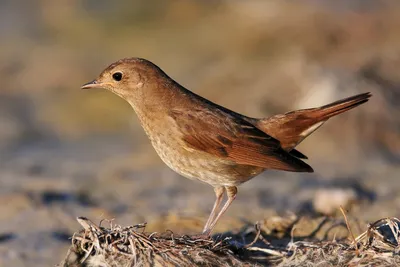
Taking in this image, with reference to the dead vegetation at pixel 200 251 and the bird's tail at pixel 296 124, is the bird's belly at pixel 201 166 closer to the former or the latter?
the bird's tail at pixel 296 124

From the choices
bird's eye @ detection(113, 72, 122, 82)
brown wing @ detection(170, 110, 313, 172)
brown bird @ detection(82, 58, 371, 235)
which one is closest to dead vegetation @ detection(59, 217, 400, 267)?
brown bird @ detection(82, 58, 371, 235)

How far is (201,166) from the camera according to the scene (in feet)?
23.5

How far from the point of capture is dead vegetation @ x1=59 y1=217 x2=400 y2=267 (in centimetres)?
595

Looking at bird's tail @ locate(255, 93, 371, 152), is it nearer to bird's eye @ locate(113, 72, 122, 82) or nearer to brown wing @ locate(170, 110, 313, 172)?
brown wing @ locate(170, 110, 313, 172)

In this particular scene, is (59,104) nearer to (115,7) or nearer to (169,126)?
(115,7)

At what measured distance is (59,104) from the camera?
615 inches

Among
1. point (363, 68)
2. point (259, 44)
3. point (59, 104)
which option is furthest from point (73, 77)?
point (363, 68)

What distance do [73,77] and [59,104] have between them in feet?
3.88

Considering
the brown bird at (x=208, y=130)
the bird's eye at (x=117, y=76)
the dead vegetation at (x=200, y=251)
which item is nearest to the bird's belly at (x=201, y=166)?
the brown bird at (x=208, y=130)

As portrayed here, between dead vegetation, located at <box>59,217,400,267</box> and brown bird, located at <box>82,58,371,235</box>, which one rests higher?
brown bird, located at <box>82,58,371,235</box>

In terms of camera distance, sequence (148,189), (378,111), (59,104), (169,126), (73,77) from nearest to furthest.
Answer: (169,126) < (148,189) < (378,111) < (59,104) < (73,77)

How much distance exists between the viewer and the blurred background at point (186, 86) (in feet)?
31.9

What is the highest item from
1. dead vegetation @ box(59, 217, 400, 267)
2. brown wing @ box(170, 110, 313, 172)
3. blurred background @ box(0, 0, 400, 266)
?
blurred background @ box(0, 0, 400, 266)

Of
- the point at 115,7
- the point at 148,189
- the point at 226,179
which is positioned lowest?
the point at 226,179
